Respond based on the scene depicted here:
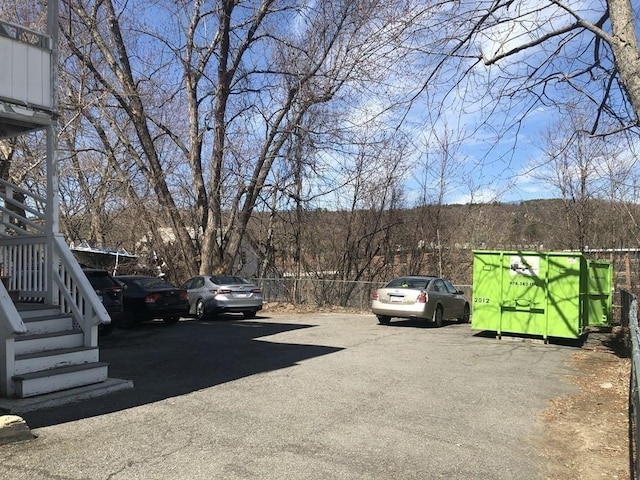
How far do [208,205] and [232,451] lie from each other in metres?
19.8

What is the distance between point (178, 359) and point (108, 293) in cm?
549

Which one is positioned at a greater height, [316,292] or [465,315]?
[316,292]

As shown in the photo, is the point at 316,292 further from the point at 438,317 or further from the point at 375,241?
the point at 438,317

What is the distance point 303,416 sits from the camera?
21.7 ft

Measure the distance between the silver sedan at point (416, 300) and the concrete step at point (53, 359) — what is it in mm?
10163

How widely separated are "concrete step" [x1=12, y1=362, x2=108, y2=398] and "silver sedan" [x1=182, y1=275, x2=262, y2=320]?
35.0 ft

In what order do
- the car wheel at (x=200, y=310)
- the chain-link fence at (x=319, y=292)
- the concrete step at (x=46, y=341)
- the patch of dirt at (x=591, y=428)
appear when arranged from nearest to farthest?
the patch of dirt at (x=591, y=428)
the concrete step at (x=46, y=341)
the car wheel at (x=200, y=310)
the chain-link fence at (x=319, y=292)

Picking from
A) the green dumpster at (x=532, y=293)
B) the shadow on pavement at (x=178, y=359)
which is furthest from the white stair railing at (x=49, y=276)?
the green dumpster at (x=532, y=293)

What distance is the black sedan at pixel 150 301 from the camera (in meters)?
16.8


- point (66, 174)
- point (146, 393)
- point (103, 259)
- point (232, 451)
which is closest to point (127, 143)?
point (66, 174)

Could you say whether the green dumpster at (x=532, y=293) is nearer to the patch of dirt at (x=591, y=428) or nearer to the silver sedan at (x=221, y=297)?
the patch of dirt at (x=591, y=428)

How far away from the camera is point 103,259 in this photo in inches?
1042

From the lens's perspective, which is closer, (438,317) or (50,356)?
(50,356)

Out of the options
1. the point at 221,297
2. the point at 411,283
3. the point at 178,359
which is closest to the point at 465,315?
the point at 411,283
